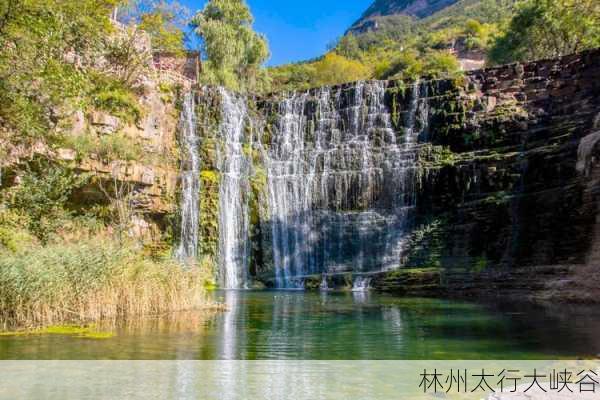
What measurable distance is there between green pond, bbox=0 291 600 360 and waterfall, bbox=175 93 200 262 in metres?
14.9

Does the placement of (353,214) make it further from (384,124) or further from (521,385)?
(521,385)

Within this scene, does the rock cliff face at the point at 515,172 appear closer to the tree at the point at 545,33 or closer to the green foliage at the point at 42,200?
the tree at the point at 545,33

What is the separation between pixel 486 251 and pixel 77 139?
65.9 feet

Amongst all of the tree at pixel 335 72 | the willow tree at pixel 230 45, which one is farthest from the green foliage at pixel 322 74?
the willow tree at pixel 230 45

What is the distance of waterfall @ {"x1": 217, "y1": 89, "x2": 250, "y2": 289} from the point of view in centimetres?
3177

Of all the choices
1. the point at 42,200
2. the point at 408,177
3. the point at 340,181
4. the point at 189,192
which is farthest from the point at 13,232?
the point at 408,177

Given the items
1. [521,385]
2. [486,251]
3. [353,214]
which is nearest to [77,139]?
[353,214]

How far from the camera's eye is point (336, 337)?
1167 centimetres

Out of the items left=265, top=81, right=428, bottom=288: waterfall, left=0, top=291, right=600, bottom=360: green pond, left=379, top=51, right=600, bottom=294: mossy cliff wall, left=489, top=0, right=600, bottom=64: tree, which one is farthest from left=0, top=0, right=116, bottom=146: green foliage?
left=489, top=0, right=600, bottom=64: tree

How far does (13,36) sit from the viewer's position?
39.9 ft

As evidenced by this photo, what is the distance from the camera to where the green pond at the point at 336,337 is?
9.45 meters

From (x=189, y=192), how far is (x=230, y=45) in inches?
823

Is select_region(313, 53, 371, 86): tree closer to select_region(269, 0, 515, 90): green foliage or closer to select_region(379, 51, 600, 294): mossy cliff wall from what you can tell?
Result: select_region(269, 0, 515, 90): green foliage

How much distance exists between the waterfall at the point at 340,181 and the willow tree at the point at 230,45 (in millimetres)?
13282
